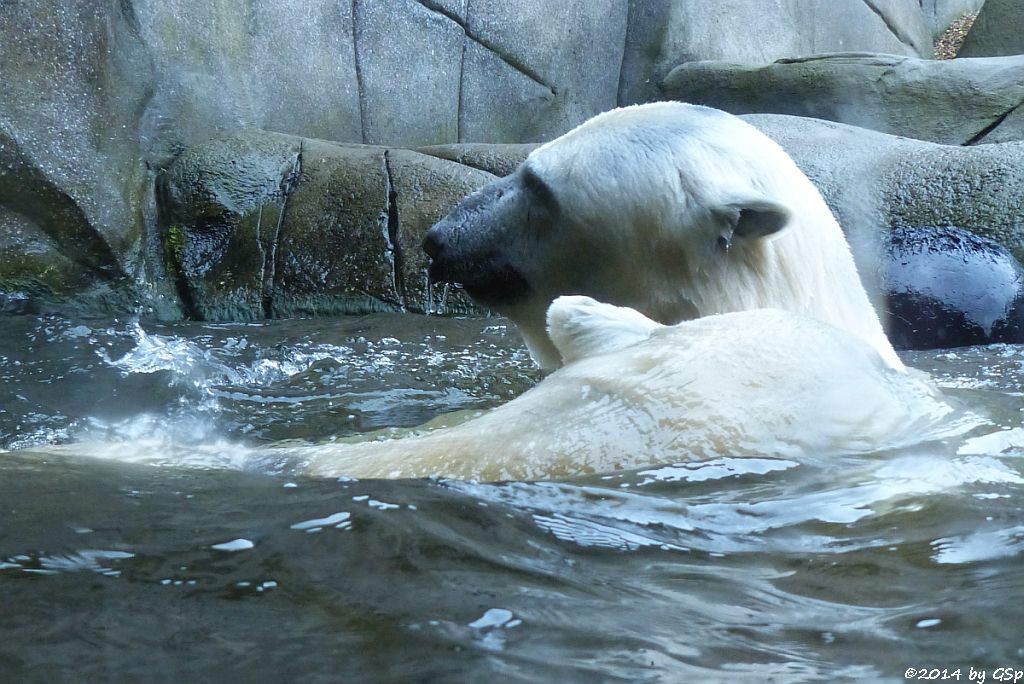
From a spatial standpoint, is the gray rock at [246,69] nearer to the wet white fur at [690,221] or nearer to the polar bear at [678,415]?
the wet white fur at [690,221]

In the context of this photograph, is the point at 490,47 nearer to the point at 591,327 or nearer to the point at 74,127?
the point at 74,127

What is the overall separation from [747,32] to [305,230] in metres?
5.02

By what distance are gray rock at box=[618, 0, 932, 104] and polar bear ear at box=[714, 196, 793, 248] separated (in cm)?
592

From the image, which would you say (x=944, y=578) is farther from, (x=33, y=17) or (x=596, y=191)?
(x=33, y=17)

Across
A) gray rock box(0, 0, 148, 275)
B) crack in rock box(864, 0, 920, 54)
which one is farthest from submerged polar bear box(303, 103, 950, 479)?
crack in rock box(864, 0, 920, 54)

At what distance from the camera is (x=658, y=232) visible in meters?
2.59

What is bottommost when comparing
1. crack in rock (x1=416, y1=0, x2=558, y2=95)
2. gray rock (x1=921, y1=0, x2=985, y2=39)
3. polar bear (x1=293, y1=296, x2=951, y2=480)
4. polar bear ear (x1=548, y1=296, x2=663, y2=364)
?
polar bear (x1=293, y1=296, x2=951, y2=480)

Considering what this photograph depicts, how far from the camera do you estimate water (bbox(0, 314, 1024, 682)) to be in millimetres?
917

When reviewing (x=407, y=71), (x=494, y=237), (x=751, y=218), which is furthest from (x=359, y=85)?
(x=751, y=218)

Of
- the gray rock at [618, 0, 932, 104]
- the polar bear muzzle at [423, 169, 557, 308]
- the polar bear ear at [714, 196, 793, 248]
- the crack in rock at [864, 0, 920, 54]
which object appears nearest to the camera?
the polar bear ear at [714, 196, 793, 248]

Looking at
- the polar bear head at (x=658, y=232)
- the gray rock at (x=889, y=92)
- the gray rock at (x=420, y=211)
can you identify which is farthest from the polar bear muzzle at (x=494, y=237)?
the gray rock at (x=889, y=92)

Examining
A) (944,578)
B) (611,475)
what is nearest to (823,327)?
(611,475)

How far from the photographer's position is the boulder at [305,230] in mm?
5027

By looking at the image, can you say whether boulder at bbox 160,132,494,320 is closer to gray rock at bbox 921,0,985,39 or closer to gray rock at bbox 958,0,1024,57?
gray rock at bbox 958,0,1024,57
